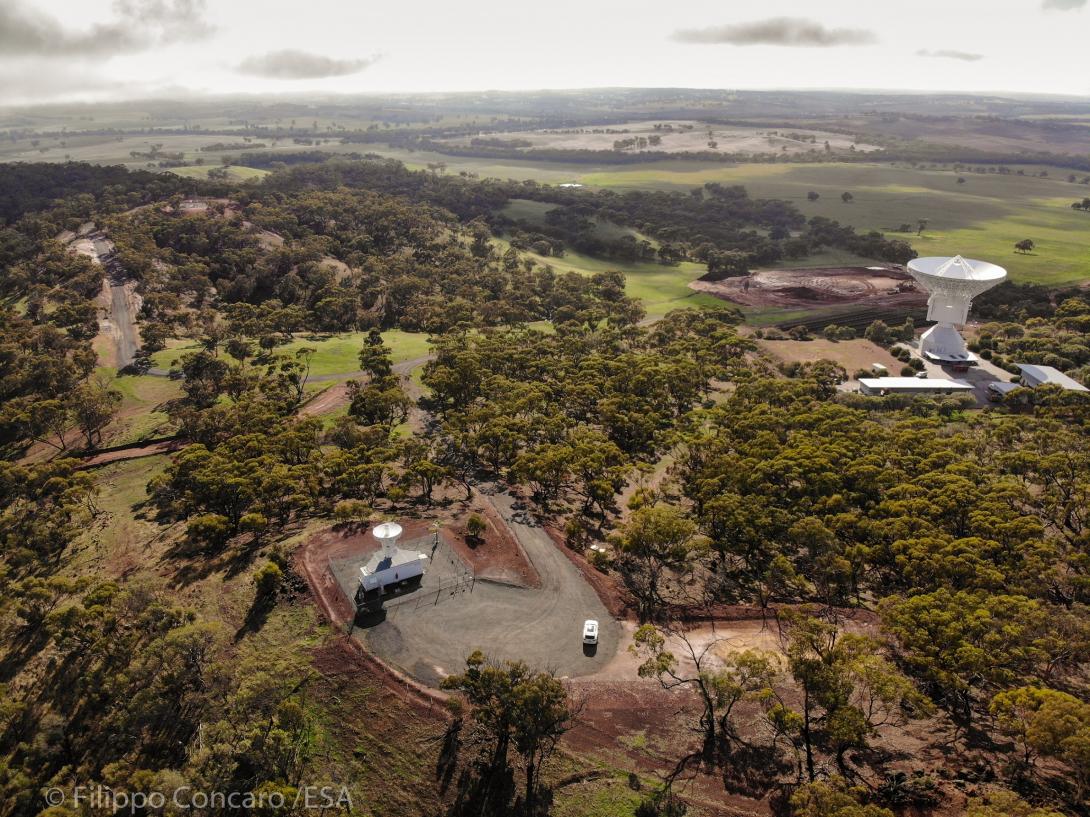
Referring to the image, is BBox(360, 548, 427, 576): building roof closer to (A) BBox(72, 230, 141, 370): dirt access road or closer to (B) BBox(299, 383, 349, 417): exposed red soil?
(B) BBox(299, 383, 349, 417): exposed red soil

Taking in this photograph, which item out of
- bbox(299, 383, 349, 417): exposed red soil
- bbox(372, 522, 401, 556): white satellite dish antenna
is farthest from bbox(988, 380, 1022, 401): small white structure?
bbox(299, 383, 349, 417): exposed red soil

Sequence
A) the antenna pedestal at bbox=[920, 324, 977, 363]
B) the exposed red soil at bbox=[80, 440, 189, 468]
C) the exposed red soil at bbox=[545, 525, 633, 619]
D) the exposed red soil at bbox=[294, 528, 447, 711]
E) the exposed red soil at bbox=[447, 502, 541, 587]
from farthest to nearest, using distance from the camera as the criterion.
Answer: the antenna pedestal at bbox=[920, 324, 977, 363] → the exposed red soil at bbox=[80, 440, 189, 468] → the exposed red soil at bbox=[447, 502, 541, 587] → the exposed red soil at bbox=[545, 525, 633, 619] → the exposed red soil at bbox=[294, 528, 447, 711]

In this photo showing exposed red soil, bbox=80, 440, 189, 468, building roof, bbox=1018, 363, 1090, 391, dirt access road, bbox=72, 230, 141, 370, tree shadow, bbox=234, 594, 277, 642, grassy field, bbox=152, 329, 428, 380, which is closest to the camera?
tree shadow, bbox=234, 594, 277, 642

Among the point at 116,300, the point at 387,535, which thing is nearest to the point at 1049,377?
the point at 387,535

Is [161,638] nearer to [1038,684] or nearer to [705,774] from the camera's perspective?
[705,774]

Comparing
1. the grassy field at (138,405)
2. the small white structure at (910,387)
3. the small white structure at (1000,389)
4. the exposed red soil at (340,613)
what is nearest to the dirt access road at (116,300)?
the grassy field at (138,405)

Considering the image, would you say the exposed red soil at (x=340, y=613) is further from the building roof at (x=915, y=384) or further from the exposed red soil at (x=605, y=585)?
the building roof at (x=915, y=384)

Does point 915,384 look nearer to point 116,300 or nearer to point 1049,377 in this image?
point 1049,377

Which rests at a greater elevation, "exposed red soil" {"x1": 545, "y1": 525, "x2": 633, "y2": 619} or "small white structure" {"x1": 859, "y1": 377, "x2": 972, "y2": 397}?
"small white structure" {"x1": 859, "y1": 377, "x2": 972, "y2": 397}
